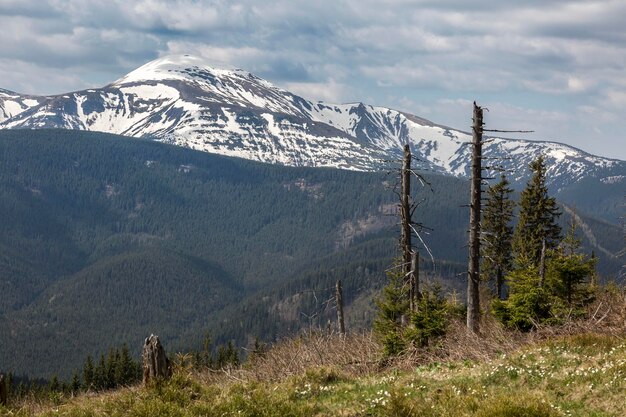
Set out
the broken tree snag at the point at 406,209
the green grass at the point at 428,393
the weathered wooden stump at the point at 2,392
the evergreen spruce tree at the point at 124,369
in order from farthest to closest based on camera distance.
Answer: the evergreen spruce tree at the point at 124,369, the broken tree snag at the point at 406,209, the weathered wooden stump at the point at 2,392, the green grass at the point at 428,393

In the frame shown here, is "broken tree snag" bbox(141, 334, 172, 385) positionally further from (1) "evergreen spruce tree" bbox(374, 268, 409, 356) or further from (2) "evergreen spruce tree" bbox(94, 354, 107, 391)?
(2) "evergreen spruce tree" bbox(94, 354, 107, 391)

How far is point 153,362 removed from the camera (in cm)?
1527

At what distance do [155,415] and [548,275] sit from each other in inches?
694

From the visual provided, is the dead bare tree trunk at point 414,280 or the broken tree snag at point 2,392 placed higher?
the dead bare tree trunk at point 414,280

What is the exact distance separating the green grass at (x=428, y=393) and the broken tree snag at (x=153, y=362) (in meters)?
0.31

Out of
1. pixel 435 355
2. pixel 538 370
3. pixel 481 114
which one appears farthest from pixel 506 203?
pixel 538 370

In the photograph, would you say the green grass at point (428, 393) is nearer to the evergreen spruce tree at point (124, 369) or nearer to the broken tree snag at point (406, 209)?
the broken tree snag at point (406, 209)

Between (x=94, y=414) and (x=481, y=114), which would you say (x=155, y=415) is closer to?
(x=94, y=414)

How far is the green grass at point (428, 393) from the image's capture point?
1282 centimetres

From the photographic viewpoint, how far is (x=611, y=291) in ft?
89.6

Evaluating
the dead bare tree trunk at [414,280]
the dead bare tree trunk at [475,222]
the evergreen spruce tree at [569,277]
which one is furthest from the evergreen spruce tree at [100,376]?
the evergreen spruce tree at [569,277]

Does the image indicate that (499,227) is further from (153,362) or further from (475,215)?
(153,362)

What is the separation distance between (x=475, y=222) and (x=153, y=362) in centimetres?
1478

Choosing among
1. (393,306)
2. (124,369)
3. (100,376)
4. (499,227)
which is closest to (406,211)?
(393,306)
